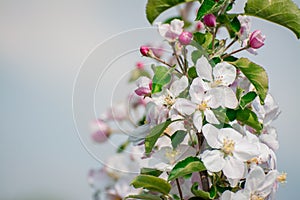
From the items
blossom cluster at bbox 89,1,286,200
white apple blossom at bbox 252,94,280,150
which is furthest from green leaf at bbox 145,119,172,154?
white apple blossom at bbox 252,94,280,150

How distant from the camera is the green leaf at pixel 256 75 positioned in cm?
108

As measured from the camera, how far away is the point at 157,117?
1.05 m

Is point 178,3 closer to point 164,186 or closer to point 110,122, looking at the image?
point 110,122

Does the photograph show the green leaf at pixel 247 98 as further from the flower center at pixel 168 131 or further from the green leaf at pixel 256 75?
the flower center at pixel 168 131

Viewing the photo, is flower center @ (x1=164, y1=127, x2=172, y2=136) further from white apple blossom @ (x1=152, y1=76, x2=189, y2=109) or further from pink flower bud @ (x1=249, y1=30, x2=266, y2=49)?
pink flower bud @ (x1=249, y1=30, x2=266, y2=49)

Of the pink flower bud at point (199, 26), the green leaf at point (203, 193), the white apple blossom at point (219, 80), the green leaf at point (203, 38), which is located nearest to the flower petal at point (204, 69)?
the white apple blossom at point (219, 80)

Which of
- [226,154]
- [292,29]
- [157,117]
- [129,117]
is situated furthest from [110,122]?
[292,29]

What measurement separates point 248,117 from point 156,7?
13.6 inches

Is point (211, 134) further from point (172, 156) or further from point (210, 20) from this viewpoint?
point (210, 20)

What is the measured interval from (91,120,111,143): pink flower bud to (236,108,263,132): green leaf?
29cm

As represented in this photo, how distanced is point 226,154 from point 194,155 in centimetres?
7

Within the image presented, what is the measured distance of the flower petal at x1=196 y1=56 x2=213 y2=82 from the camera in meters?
1.05

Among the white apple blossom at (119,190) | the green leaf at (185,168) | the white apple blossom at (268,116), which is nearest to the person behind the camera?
the green leaf at (185,168)

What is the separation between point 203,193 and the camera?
1.02 metres
